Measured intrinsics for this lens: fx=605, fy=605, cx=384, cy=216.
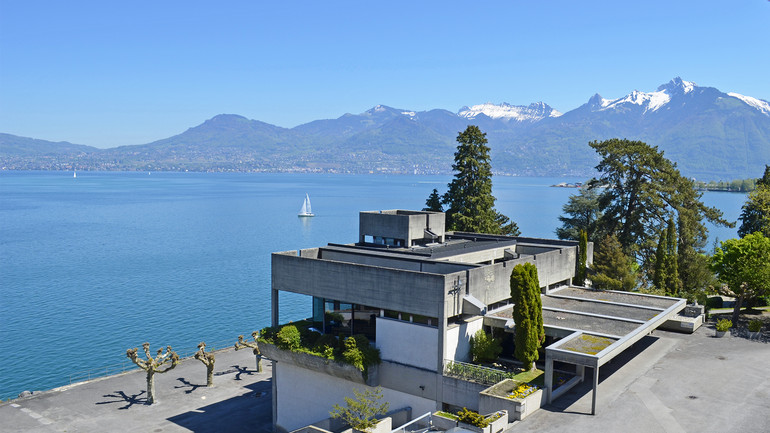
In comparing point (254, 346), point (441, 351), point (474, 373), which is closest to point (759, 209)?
point (474, 373)

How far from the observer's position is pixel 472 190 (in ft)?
207

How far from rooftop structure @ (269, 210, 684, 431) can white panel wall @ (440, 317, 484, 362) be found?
0.05m

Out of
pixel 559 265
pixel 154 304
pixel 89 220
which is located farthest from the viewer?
pixel 89 220

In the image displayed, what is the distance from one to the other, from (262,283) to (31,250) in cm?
4900

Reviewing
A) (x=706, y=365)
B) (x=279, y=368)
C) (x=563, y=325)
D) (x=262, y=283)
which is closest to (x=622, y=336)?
(x=563, y=325)

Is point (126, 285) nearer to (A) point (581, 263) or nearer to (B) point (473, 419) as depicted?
(A) point (581, 263)

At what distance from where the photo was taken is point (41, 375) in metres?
46.3

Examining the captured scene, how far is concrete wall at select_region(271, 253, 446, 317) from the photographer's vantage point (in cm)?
2747

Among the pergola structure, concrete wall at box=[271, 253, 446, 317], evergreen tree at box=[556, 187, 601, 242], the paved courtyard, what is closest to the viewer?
the paved courtyard

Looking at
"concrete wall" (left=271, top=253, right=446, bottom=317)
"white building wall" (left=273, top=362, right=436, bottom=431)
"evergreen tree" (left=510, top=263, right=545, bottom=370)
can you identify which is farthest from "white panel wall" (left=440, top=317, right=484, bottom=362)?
"white building wall" (left=273, top=362, right=436, bottom=431)

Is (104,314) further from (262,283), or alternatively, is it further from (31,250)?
(31,250)

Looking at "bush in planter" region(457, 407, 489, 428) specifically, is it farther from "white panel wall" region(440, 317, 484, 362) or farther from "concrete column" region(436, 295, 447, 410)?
"white panel wall" region(440, 317, 484, 362)

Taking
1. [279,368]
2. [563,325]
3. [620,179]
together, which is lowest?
[279,368]

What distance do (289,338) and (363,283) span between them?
5.09m
